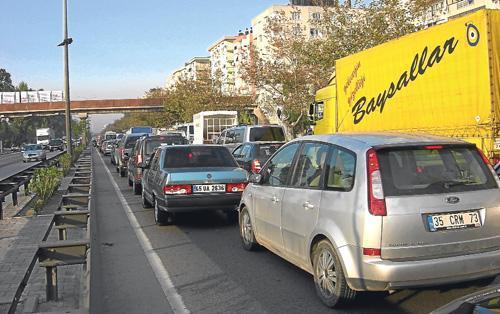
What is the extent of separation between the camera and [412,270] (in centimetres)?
441

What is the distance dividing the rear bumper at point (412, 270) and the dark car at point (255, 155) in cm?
930

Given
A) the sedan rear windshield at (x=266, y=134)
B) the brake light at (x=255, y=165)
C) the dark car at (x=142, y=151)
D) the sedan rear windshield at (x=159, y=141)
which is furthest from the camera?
the sedan rear windshield at (x=266, y=134)

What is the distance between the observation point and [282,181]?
6137 millimetres

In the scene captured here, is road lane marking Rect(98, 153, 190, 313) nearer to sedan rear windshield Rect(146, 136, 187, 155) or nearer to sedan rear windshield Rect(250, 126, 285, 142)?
sedan rear windshield Rect(146, 136, 187, 155)

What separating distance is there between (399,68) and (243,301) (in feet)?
23.7

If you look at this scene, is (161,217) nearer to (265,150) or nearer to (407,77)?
(265,150)

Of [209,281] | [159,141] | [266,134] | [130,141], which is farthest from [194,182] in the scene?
[130,141]

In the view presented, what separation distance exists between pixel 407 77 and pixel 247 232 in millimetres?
5266

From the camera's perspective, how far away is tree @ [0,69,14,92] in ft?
418

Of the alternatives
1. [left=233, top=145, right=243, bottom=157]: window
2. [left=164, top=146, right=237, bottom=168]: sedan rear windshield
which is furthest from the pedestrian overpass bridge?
[left=164, top=146, right=237, bottom=168]: sedan rear windshield

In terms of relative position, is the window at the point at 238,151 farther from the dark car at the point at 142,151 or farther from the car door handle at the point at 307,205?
the car door handle at the point at 307,205

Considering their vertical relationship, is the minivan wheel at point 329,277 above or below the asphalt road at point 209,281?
above

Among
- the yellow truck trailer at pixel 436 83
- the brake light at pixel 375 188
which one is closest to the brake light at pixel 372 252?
the brake light at pixel 375 188

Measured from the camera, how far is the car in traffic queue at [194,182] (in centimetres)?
916
